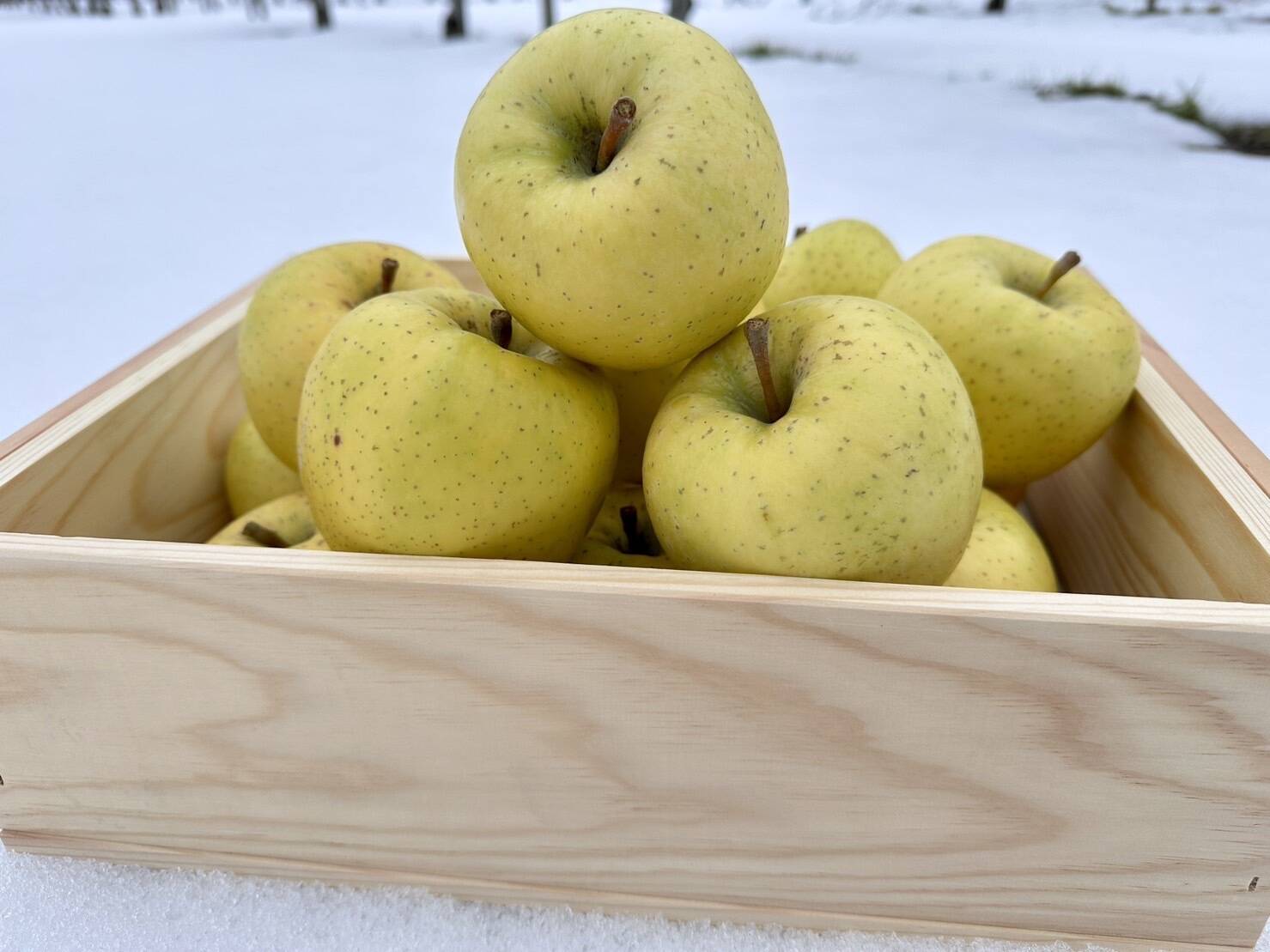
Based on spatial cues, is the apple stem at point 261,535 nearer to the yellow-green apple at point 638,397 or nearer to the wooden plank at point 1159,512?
the yellow-green apple at point 638,397

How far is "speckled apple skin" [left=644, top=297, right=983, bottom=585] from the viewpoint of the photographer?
1.68ft

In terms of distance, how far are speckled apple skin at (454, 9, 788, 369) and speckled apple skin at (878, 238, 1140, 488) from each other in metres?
0.23

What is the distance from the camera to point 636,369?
63cm

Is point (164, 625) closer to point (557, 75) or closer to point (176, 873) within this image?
point (176, 873)

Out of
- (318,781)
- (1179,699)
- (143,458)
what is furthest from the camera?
(143,458)

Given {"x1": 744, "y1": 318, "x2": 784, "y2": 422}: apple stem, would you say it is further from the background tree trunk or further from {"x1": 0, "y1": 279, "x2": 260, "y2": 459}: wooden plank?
the background tree trunk

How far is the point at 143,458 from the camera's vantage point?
2.64 feet

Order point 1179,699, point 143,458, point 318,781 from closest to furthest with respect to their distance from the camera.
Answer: point 1179,699, point 318,781, point 143,458

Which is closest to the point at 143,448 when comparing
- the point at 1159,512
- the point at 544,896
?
the point at 544,896

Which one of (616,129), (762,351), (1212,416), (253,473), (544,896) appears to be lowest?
(544,896)

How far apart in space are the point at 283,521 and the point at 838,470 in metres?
0.50

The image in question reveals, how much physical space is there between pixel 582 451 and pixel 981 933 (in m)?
0.40

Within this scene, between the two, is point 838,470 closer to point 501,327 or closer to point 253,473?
point 501,327

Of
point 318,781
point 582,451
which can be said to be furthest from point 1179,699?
point 318,781
